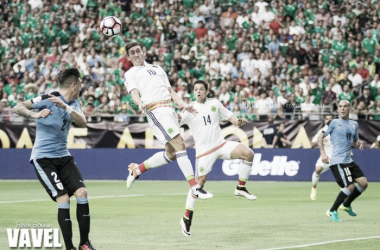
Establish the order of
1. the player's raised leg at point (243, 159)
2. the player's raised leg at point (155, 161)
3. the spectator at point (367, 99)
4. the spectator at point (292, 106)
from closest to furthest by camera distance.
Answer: the player's raised leg at point (155, 161) → the player's raised leg at point (243, 159) → the spectator at point (367, 99) → the spectator at point (292, 106)

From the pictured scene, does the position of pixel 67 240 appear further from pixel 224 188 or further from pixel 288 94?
pixel 288 94

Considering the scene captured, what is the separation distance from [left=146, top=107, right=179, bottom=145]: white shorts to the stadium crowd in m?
14.0

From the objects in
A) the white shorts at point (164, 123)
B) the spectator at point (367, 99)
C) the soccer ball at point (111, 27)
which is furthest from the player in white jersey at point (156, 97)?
the spectator at point (367, 99)

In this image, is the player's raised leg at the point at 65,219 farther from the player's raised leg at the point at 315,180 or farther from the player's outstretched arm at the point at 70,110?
the player's raised leg at the point at 315,180

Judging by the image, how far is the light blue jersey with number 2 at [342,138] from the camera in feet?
52.0

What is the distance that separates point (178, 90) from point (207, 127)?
47.8 ft

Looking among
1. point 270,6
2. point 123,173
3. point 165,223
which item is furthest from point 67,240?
point 270,6

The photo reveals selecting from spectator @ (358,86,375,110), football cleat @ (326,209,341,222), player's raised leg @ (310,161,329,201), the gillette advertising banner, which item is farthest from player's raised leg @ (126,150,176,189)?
spectator @ (358,86,375,110)

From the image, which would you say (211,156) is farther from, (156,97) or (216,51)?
(216,51)

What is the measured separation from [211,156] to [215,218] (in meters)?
1.43

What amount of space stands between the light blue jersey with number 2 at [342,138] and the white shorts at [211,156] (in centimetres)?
204

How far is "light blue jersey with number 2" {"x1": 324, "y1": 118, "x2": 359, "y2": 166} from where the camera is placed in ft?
52.0

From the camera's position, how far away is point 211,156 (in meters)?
15.4

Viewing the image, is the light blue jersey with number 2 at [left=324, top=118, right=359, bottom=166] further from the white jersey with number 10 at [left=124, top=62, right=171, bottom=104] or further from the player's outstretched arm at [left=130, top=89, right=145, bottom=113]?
the player's outstretched arm at [left=130, top=89, right=145, bottom=113]
